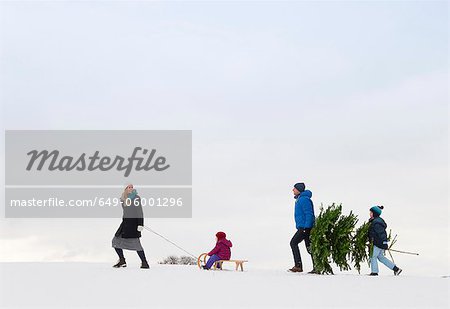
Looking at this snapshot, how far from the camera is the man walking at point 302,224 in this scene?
54.9ft

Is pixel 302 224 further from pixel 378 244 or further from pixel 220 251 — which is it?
pixel 220 251

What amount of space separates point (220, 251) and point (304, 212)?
247cm

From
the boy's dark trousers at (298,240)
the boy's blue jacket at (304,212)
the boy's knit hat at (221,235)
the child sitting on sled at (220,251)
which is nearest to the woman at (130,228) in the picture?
the child sitting on sled at (220,251)

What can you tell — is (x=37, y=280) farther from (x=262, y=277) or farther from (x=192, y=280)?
(x=262, y=277)

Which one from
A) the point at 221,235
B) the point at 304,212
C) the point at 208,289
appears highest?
the point at 304,212

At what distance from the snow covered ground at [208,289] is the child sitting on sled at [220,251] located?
23.0 inches

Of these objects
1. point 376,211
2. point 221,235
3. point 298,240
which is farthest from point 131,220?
point 376,211

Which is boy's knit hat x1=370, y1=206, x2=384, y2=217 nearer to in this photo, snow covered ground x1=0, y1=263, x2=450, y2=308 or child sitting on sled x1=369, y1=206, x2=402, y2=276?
child sitting on sled x1=369, y1=206, x2=402, y2=276

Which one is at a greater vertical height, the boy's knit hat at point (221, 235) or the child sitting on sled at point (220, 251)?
the boy's knit hat at point (221, 235)

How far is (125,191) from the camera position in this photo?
17891 mm

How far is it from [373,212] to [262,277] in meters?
3.67

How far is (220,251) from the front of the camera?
57.2ft

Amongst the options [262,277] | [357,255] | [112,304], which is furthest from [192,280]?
[357,255]

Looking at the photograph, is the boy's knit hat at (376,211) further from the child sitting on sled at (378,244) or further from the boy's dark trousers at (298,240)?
the boy's dark trousers at (298,240)
